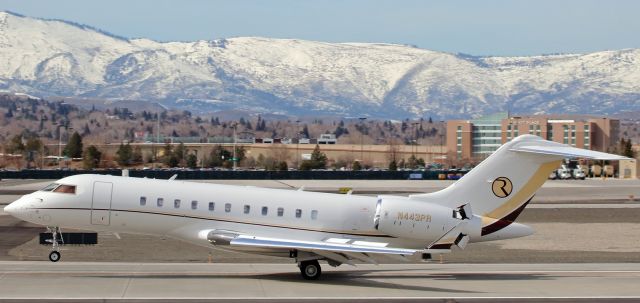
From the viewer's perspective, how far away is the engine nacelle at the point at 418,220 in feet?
107

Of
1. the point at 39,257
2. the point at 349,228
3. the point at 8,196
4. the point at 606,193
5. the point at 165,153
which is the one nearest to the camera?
the point at 349,228

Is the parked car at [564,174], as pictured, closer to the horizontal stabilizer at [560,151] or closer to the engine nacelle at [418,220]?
the horizontal stabilizer at [560,151]

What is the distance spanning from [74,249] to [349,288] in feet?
43.5

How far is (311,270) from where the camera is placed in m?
32.4

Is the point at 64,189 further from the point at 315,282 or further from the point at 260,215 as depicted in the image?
the point at 315,282

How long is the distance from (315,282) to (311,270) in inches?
19.0

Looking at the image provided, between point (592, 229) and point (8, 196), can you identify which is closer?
point (592, 229)

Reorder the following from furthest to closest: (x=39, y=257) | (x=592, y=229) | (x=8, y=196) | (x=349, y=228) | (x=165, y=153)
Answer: (x=165, y=153), (x=8, y=196), (x=592, y=229), (x=39, y=257), (x=349, y=228)

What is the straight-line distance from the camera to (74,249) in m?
39.8

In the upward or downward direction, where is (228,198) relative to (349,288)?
upward

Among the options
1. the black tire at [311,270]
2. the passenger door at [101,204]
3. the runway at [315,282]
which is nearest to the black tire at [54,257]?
the runway at [315,282]

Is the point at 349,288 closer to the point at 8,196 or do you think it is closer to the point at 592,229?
the point at 592,229

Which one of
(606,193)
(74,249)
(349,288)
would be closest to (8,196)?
(74,249)

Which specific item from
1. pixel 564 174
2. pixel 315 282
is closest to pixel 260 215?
pixel 315 282
